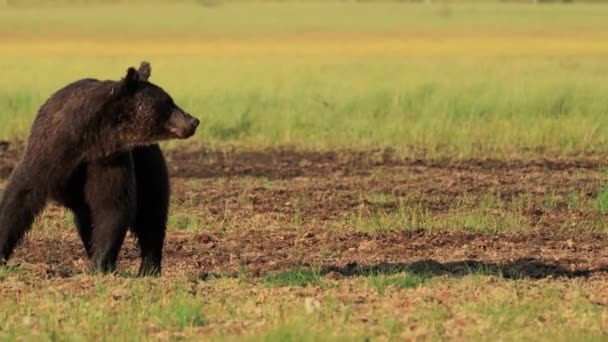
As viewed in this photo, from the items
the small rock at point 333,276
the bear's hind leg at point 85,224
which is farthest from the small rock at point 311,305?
the bear's hind leg at point 85,224

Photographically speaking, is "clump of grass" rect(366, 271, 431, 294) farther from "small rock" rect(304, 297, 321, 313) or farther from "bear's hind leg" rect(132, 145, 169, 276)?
"bear's hind leg" rect(132, 145, 169, 276)

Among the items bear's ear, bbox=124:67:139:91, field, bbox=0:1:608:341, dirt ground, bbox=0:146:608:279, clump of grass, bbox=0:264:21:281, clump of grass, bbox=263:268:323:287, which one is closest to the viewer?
field, bbox=0:1:608:341

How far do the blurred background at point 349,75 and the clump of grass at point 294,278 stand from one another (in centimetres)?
892

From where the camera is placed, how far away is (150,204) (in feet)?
31.8

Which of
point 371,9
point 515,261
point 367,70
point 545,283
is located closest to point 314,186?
point 515,261

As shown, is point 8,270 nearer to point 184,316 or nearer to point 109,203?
point 109,203

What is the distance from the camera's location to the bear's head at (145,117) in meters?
9.33

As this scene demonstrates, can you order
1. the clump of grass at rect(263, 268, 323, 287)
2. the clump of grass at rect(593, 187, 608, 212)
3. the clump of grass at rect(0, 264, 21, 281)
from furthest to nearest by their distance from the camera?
the clump of grass at rect(593, 187, 608, 212), the clump of grass at rect(0, 264, 21, 281), the clump of grass at rect(263, 268, 323, 287)

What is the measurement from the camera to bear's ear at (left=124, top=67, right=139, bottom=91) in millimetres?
9234

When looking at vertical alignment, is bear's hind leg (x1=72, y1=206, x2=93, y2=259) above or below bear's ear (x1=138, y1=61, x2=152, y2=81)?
below

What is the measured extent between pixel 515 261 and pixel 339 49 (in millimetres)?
34617

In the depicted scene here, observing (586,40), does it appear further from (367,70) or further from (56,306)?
(56,306)

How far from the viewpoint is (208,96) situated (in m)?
22.8

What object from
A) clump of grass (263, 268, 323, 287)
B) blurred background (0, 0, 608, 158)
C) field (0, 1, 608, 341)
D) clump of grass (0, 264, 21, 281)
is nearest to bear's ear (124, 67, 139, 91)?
field (0, 1, 608, 341)
